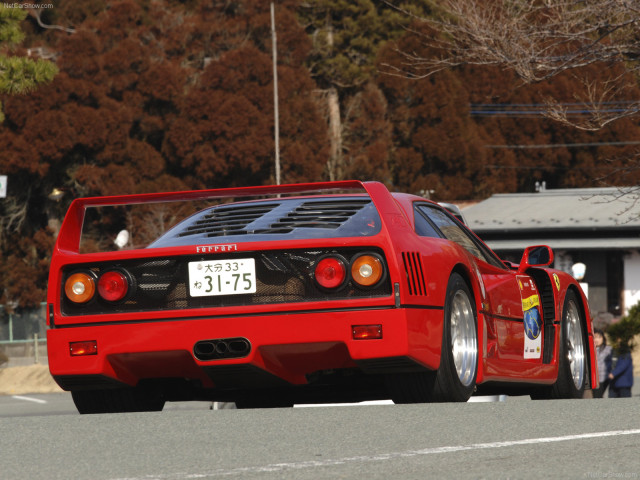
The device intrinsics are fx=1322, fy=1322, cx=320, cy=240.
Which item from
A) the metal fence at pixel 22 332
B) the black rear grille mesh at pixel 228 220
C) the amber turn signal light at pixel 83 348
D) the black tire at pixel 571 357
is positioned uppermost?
the black rear grille mesh at pixel 228 220

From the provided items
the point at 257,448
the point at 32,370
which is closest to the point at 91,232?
the point at 32,370

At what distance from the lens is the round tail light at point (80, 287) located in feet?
23.5

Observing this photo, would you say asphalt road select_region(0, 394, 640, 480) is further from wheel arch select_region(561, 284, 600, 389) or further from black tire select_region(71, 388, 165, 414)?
wheel arch select_region(561, 284, 600, 389)

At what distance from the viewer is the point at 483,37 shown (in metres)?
15.3

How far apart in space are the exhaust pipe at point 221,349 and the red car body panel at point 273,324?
25 millimetres

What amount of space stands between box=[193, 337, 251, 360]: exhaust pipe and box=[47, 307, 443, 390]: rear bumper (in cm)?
2

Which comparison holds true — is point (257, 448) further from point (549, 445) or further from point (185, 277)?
point (185, 277)

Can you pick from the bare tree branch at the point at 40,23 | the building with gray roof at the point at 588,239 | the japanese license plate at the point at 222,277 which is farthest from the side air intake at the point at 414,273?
the bare tree branch at the point at 40,23

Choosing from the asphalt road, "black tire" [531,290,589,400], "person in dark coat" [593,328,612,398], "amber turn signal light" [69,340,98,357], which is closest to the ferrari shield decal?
"black tire" [531,290,589,400]

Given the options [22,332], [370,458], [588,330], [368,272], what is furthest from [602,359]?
[22,332]

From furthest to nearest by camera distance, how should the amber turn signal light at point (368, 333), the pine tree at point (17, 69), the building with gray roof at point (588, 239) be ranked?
the building with gray roof at point (588, 239) → the pine tree at point (17, 69) → the amber turn signal light at point (368, 333)

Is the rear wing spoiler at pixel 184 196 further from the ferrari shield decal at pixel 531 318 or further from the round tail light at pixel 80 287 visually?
the ferrari shield decal at pixel 531 318

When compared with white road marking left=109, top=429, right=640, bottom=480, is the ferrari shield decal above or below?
above

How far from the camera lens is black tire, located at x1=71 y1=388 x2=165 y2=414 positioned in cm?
766
